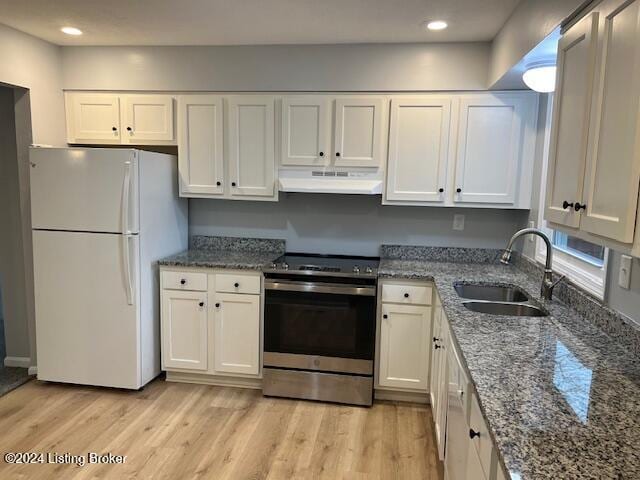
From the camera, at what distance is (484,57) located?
9.78 feet

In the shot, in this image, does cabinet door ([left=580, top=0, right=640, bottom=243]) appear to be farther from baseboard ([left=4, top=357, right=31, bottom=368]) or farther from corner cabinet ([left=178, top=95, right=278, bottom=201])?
baseboard ([left=4, top=357, right=31, bottom=368])

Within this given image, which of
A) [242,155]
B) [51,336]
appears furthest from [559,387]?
[51,336]

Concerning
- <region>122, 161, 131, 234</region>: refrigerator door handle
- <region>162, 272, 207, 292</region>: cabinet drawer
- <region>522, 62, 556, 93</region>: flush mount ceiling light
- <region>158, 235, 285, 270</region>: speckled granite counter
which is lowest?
<region>162, 272, 207, 292</region>: cabinet drawer

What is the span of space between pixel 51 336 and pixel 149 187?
1239 millimetres

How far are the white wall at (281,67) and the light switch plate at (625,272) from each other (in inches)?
67.2

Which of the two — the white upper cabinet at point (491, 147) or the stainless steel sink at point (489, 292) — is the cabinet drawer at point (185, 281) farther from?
the white upper cabinet at point (491, 147)

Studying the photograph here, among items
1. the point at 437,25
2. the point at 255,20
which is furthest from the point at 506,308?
the point at 255,20

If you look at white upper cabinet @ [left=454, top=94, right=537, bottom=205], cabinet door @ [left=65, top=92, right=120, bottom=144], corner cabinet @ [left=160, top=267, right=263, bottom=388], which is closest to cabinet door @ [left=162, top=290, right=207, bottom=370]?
corner cabinet @ [left=160, top=267, right=263, bottom=388]

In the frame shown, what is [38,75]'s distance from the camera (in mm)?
3162

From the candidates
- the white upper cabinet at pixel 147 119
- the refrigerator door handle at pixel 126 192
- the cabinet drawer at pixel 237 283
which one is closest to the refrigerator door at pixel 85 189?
the refrigerator door handle at pixel 126 192

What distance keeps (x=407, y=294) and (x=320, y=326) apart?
0.61 m

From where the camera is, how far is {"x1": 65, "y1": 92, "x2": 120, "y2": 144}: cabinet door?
11.0ft

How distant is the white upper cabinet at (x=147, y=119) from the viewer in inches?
130

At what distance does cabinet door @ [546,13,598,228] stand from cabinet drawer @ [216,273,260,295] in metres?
1.90
